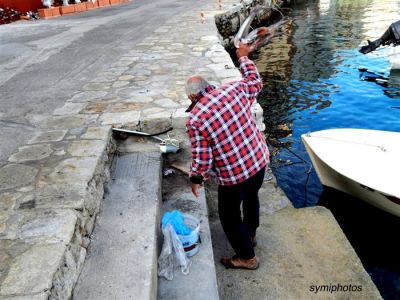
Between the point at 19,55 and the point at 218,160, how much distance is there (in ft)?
28.6

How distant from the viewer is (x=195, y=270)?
3.57 metres

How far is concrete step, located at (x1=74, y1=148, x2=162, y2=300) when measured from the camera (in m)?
2.94

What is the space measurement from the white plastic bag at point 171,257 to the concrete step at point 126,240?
131mm

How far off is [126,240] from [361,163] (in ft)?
13.5

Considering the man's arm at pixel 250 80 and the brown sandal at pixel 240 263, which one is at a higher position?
the man's arm at pixel 250 80

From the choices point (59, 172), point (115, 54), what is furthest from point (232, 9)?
point (59, 172)

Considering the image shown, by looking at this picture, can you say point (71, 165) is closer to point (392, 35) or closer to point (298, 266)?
point (298, 266)

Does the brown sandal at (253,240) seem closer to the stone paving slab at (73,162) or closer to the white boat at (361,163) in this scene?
the stone paving slab at (73,162)

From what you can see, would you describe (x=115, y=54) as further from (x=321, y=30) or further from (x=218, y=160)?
(x=321, y=30)

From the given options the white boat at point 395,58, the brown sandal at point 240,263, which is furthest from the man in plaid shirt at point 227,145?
the white boat at point 395,58

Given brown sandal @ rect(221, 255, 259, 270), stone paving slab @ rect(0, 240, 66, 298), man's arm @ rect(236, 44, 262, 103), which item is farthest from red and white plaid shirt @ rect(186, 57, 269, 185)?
stone paving slab @ rect(0, 240, 66, 298)

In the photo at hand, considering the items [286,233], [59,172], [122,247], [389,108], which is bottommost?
[389,108]

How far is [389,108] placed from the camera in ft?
34.8

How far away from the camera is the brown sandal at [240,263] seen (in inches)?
157
